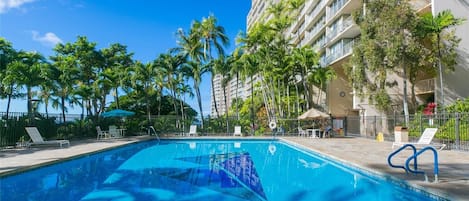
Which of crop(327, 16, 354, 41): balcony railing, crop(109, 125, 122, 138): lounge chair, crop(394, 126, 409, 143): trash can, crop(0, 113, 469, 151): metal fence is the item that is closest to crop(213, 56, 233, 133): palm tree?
crop(0, 113, 469, 151): metal fence

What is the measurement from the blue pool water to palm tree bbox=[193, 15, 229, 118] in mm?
15677

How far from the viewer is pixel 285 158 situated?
11891 mm

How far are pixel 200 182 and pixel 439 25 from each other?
14318 mm

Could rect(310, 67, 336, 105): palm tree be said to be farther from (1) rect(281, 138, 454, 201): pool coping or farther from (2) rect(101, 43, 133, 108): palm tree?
(2) rect(101, 43, 133, 108): palm tree

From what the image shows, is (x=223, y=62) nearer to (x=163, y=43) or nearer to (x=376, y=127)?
(x=163, y=43)

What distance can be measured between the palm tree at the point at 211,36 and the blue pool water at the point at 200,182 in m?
15.7

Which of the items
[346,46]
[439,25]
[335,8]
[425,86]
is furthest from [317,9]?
[439,25]

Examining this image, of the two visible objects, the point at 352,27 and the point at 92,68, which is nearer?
the point at 352,27

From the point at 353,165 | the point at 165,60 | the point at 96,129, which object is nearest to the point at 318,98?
the point at 165,60

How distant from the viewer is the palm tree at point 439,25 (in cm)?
1468

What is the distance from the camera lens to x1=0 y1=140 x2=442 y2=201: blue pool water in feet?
20.0

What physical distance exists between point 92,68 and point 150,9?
8.24m

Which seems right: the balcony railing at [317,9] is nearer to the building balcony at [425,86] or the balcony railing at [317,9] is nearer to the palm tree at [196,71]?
the building balcony at [425,86]

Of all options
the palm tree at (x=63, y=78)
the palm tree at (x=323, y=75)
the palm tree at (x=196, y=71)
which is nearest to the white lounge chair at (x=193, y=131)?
the palm tree at (x=196, y=71)
